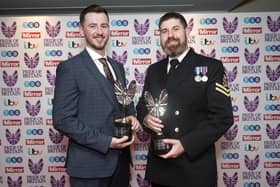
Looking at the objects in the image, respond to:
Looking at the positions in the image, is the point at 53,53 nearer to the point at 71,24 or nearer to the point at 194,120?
the point at 71,24

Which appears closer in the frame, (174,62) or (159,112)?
(159,112)

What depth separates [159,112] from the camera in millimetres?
1609

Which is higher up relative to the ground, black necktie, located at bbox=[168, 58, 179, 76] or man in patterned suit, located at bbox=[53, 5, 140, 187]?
black necktie, located at bbox=[168, 58, 179, 76]

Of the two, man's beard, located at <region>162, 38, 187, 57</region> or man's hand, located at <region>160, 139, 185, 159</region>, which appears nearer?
man's hand, located at <region>160, 139, 185, 159</region>

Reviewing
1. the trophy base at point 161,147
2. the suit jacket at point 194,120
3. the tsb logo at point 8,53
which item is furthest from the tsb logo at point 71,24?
the trophy base at point 161,147

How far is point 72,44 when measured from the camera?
225 cm

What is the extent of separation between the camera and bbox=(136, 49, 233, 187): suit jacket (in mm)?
1616

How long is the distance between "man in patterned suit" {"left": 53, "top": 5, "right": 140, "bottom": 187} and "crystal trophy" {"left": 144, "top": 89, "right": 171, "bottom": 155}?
15 centimetres

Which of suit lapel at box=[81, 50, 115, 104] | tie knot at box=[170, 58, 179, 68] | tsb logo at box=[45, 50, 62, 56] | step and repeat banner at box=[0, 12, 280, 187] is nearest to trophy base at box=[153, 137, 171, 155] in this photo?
suit lapel at box=[81, 50, 115, 104]

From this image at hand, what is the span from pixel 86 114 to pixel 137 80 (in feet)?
2.28

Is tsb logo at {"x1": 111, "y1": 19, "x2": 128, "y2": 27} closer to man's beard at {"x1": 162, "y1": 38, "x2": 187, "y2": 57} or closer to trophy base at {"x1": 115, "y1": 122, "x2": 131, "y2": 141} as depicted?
man's beard at {"x1": 162, "y1": 38, "x2": 187, "y2": 57}

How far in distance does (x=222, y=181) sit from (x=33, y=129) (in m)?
1.40

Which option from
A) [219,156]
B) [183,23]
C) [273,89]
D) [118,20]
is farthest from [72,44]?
[273,89]

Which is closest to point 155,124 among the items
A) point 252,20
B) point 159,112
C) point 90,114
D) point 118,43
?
point 159,112
